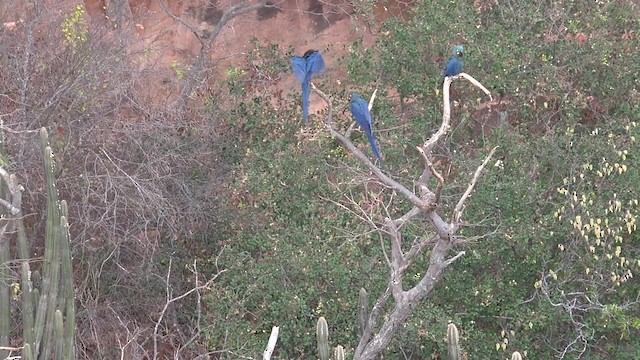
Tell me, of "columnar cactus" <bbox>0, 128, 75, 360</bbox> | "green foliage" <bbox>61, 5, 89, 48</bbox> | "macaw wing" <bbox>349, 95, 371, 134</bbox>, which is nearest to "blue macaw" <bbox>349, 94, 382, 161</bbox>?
"macaw wing" <bbox>349, 95, 371, 134</bbox>

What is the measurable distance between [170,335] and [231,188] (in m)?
1.34

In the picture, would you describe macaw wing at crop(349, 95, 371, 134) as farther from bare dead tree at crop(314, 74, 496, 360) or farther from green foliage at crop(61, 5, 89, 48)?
green foliage at crop(61, 5, 89, 48)

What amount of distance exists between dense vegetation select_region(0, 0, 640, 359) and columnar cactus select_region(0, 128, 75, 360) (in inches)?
86.2

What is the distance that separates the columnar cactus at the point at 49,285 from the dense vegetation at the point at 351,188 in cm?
219

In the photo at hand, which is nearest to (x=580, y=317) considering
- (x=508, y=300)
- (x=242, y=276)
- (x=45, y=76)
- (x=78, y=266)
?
(x=508, y=300)

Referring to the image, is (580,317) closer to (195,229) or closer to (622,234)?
(622,234)

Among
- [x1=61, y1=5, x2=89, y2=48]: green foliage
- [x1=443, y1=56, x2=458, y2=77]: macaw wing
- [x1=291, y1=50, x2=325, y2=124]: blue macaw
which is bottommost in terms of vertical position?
[x1=61, y1=5, x2=89, y2=48]: green foliage

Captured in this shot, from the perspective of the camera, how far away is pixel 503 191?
29.0 ft

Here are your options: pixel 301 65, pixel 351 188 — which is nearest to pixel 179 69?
pixel 351 188

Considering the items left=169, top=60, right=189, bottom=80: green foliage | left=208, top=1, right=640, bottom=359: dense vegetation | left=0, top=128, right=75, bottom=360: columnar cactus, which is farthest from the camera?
left=169, top=60, right=189, bottom=80: green foliage

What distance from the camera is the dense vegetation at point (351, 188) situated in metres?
8.56

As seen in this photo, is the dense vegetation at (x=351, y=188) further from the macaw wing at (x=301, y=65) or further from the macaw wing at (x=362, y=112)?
the macaw wing at (x=301, y=65)

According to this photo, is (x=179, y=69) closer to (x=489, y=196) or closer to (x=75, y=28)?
(x=75, y=28)

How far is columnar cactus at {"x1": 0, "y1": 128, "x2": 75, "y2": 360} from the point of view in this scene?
234 inches
